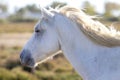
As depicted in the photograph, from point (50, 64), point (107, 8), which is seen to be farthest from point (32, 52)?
point (107, 8)

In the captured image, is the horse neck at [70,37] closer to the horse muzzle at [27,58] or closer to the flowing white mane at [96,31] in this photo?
the flowing white mane at [96,31]

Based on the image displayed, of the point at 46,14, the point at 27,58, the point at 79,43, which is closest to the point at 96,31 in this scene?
the point at 79,43

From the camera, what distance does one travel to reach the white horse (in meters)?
6.41

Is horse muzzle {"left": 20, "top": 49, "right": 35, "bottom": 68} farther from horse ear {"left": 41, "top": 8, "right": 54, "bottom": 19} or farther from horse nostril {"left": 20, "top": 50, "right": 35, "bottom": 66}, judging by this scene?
horse ear {"left": 41, "top": 8, "right": 54, "bottom": 19}

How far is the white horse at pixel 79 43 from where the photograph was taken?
253 inches

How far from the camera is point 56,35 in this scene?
6797 millimetres

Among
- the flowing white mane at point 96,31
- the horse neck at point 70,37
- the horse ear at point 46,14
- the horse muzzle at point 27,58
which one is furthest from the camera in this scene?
the horse muzzle at point 27,58

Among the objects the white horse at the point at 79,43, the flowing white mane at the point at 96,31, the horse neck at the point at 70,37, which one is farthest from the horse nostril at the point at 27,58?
the flowing white mane at the point at 96,31

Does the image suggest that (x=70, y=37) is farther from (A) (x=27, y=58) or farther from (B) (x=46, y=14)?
(A) (x=27, y=58)

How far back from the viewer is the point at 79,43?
6676mm

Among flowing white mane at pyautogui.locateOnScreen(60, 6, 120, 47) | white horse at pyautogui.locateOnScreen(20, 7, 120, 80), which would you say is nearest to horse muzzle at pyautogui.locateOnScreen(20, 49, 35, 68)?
white horse at pyautogui.locateOnScreen(20, 7, 120, 80)

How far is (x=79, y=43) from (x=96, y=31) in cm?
37

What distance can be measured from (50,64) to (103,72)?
565 inches

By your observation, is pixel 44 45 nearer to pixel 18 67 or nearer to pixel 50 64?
pixel 18 67
